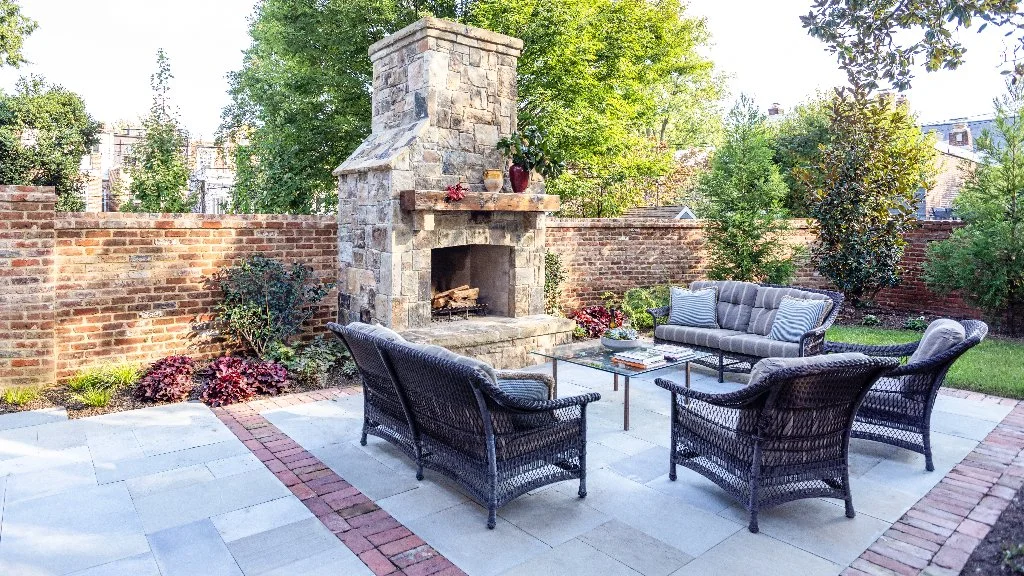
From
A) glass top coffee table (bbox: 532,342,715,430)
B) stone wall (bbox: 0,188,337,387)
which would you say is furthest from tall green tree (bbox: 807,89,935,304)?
stone wall (bbox: 0,188,337,387)

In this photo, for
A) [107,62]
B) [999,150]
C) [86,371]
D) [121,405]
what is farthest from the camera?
[107,62]

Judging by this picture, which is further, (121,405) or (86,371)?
(86,371)

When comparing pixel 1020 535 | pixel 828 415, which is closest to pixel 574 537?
pixel 828 415

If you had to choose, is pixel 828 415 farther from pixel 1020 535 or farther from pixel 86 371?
pixel 86 371

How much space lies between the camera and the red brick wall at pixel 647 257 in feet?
32.8

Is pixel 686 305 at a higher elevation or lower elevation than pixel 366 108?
lower

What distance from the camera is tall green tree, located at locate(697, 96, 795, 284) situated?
9938 mm

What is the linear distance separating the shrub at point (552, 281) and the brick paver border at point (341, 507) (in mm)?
4942

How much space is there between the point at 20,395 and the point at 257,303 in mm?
2167

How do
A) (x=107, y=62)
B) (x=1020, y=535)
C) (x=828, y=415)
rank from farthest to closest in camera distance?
(x=107, y=62) → (x=828, y=415) → (x=1020, y=535)

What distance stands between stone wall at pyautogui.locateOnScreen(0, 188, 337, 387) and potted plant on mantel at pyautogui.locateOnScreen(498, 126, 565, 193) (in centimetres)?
252

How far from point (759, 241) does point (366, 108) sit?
7844 mm

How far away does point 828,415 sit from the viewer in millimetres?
3562

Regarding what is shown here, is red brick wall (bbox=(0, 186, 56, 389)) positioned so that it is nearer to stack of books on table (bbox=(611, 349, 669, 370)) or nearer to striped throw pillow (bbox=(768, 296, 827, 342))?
stack of books on table (bbox=(611, 349, 669, 370))
